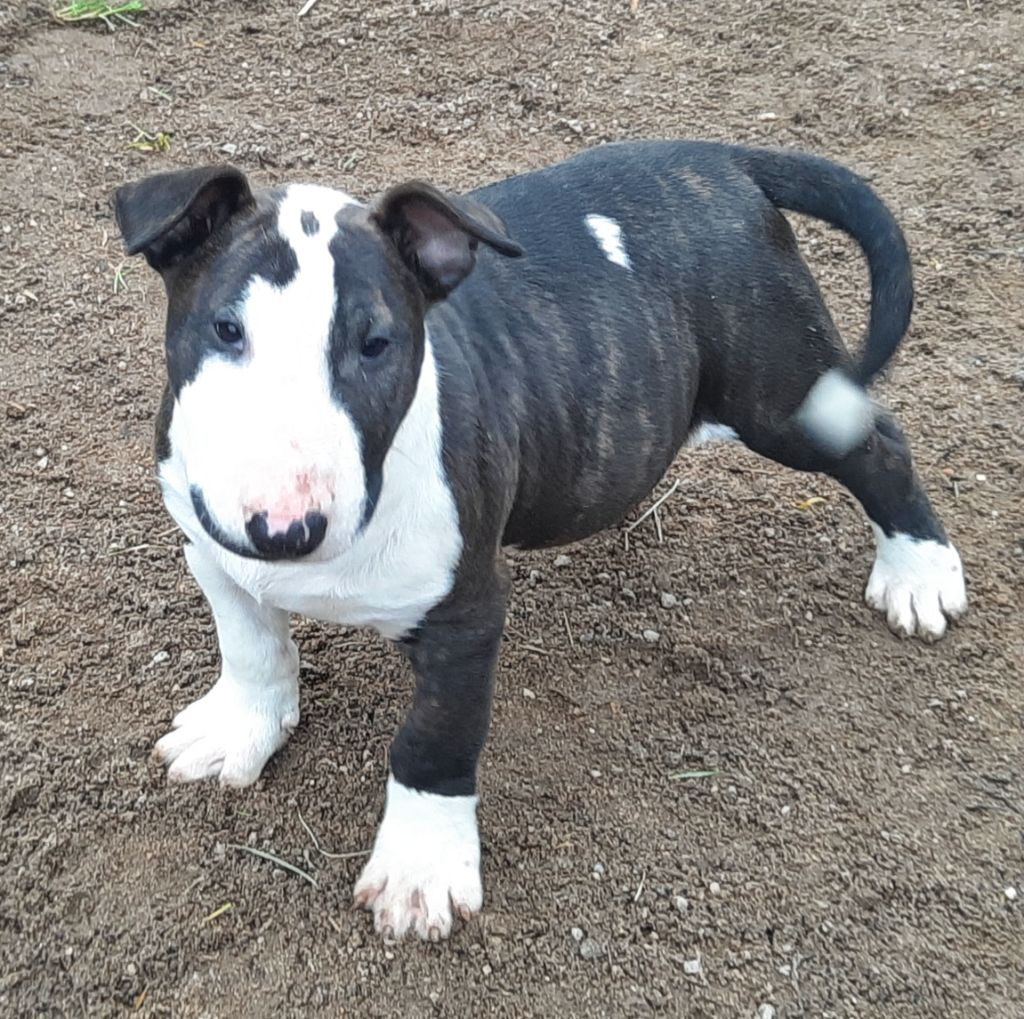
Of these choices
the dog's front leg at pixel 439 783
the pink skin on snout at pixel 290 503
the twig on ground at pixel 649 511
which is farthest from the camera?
the twig on ground at pixel 649 511

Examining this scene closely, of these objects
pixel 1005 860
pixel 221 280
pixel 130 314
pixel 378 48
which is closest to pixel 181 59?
pixel 378 48

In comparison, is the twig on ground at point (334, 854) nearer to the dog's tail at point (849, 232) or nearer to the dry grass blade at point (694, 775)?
the dry grass blade at point (694, 775)

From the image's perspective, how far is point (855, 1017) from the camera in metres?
2.72

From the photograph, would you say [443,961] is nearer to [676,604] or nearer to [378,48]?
[676,604]

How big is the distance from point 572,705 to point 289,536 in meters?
1.60

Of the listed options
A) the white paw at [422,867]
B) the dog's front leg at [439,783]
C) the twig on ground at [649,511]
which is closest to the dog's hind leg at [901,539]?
the twig on ground at [649,511]

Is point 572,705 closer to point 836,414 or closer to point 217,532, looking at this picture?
point 836,414

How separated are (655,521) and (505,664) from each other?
73cm

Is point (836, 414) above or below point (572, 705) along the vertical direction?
above

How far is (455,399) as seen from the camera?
246 centimetres

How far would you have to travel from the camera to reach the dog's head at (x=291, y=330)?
6.28 ft

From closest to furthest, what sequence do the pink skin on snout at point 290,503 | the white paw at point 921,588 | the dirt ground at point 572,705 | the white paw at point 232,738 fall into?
1. the pink skin on snout at point 290,503
2. the dirt ground at point 572,705
3. the white paw at point 232,738
4. the white paw at point 921,588

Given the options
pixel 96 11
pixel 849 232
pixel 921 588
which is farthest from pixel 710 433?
pixel 96 11

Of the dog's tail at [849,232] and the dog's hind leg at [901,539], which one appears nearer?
the dog's tail at [849,232]
